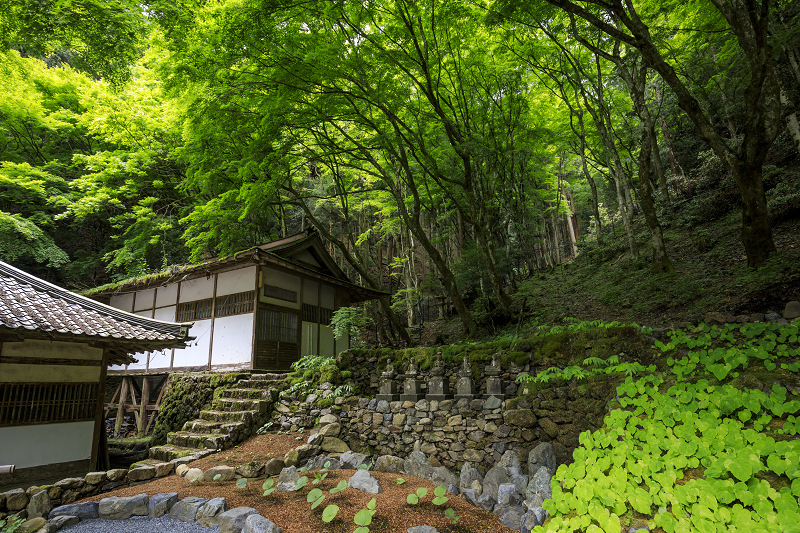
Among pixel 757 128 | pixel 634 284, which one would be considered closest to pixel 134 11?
pixel 757 128

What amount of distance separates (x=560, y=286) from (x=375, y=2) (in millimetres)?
11765

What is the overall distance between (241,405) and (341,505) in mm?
5341

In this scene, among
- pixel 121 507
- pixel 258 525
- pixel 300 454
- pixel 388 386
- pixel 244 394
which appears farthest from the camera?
pixel 244 394

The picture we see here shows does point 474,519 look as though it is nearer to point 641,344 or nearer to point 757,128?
point 641,344

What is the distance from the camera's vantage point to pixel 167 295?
13.5m

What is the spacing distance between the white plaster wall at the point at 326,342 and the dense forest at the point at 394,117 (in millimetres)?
2389

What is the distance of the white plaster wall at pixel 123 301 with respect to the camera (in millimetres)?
14562

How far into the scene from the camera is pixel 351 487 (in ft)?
16.5

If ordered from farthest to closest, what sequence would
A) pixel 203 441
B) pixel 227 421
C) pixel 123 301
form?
pixel 123 301, pixel 227 421, pixel 203 441

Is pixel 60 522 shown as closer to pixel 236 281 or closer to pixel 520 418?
pixel 520 418

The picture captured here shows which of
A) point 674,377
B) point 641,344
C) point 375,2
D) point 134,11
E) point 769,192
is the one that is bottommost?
point 674,377

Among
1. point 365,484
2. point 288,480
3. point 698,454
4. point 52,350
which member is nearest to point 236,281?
point 52,350

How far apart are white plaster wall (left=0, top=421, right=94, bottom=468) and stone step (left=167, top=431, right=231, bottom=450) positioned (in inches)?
60.1

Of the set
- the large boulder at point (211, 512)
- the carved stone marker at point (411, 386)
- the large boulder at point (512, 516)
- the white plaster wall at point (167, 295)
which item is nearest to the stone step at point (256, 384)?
the carved stone marker at point (411, 386)
